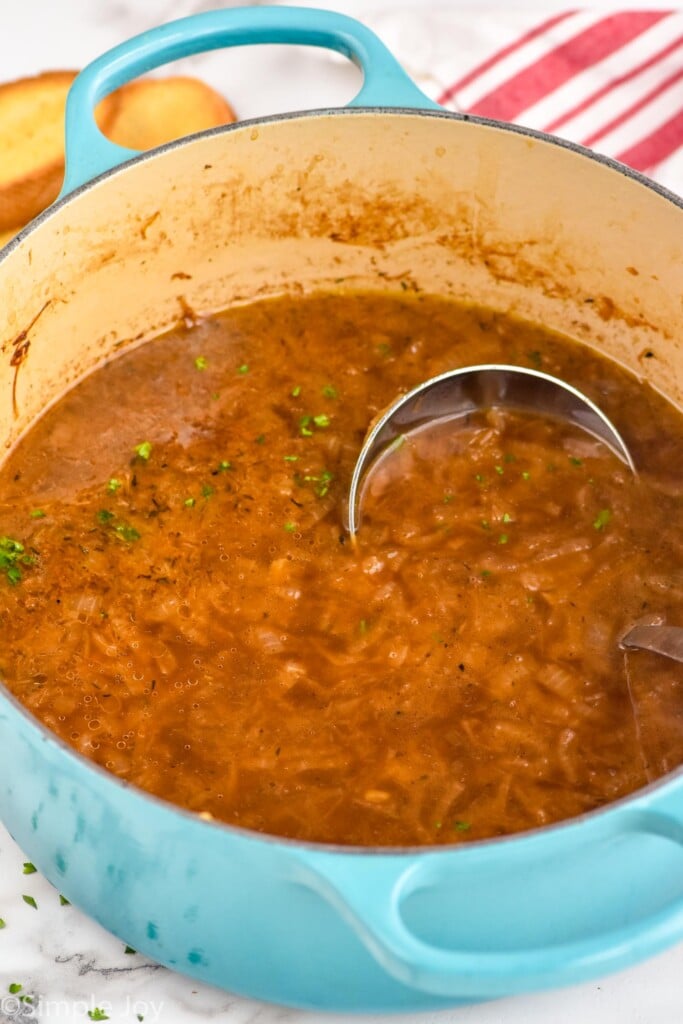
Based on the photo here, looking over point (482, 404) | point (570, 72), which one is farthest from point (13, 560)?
point (570, 72)

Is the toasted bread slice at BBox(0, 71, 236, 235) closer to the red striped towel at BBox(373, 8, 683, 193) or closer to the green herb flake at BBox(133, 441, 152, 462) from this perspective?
the red striped towel at BBox(373, 8, 683, 193)

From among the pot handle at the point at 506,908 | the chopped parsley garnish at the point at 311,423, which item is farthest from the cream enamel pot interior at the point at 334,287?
the chopped parsley garnish at the point at 311,423

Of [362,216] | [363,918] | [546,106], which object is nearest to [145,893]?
[363,918]

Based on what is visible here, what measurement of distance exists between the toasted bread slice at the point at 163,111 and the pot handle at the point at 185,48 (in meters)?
0.73

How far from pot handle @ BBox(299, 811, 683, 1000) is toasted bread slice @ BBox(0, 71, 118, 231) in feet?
7.83

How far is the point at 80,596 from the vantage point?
2756mm

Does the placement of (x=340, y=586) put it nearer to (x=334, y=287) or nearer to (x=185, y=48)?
(x=334, y=287)

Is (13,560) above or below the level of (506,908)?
above

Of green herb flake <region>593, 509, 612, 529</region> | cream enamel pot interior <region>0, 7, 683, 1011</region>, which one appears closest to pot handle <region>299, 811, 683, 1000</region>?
cream enamel pot interior <region>0, 7, 683, 1011</region>

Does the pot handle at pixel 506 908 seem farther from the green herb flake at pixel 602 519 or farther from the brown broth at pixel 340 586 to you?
the green herb flake at pixel 602 519

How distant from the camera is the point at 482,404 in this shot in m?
3.14

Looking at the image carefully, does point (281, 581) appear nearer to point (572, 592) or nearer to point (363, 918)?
point (572, 592)

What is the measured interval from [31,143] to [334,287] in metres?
1.00

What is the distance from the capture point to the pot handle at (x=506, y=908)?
1.79m
